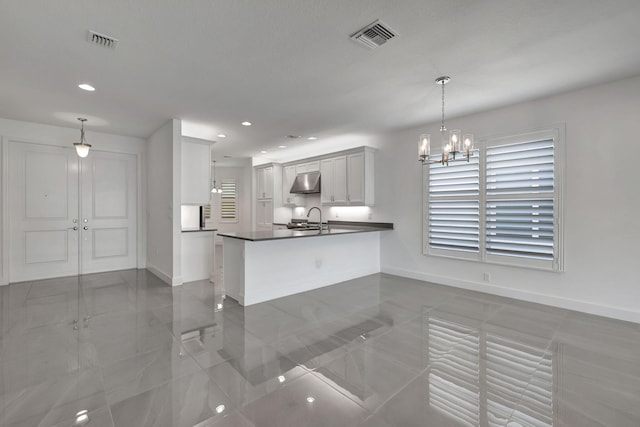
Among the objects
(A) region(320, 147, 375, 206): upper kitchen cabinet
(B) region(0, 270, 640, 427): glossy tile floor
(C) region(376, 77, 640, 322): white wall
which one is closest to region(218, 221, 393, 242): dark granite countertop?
(A) region(320, 147, 375, 206): upper kitchen cabinet

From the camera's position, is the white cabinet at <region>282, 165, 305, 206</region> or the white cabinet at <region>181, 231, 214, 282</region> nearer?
the white cabinet at <region>181, 231, 214, 282</region>

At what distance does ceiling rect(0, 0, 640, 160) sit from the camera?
7.31 feet

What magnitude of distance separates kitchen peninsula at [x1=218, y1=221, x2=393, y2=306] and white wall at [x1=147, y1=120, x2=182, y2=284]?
1093mm

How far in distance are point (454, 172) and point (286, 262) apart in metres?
3.11

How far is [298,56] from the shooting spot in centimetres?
287

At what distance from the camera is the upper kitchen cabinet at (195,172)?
5.30 meters

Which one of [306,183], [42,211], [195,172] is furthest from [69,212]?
[306,183]

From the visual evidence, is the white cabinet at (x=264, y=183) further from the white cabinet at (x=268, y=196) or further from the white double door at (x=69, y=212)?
the white double door at (x=69, y=212)

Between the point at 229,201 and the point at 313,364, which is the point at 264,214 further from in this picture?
the point at 313,364

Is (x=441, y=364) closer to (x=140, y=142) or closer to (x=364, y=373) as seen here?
(x=364, y=373)

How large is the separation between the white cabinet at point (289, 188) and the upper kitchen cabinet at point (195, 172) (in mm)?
2518

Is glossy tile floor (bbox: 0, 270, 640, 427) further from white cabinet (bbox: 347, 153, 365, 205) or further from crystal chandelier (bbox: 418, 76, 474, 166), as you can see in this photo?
white cabinet (bbox: 347, 153, 365, 205)

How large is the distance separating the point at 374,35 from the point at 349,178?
381 centimetres

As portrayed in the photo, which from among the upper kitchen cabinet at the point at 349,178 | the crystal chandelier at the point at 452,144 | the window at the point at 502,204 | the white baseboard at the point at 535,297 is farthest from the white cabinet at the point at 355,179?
the crystal chandelier at the point at 452,144
